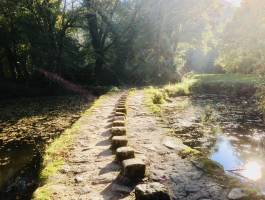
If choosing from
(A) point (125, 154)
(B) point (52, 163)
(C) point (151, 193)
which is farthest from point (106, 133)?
(C) point (151, 193)

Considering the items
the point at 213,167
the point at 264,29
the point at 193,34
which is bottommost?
the point at 213,167

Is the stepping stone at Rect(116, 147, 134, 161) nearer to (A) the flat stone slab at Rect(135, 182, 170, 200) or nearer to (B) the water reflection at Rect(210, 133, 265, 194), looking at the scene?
(A) the flat stone slab at Rect(135, 182, 170, 200)

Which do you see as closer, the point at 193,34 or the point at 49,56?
the point at 49,56

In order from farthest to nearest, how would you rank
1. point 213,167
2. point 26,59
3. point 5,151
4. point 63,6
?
point 26,59 → point 63,6 → point 5,151 → point 213,167

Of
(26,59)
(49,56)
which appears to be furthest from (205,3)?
(26,59)

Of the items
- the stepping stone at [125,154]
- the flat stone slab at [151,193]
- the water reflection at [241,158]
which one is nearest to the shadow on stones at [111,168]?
the stepping stone at [125,154]

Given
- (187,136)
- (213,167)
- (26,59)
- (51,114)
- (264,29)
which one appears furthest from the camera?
(26,59)

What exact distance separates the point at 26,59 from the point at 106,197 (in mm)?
24926

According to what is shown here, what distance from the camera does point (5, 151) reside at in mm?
8812

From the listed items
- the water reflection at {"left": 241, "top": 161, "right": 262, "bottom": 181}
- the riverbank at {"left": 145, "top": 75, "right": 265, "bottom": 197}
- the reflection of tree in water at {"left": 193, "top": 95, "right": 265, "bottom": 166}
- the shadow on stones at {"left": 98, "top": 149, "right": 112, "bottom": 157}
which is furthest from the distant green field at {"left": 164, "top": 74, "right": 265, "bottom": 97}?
the shadow on stones at {"left": 98, "top": 149, "right": 112, "bottom": 157}

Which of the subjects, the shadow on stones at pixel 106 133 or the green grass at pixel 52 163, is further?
the shadow on stones at pixel 106 133

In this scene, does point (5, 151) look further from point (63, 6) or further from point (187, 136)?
point (63, 6)

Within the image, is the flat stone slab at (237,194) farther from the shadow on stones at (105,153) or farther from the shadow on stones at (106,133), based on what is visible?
the shadow on stones at (106,133)

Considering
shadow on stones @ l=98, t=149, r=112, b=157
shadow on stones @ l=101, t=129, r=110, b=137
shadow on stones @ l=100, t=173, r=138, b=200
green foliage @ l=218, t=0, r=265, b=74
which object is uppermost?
green foliage @ l=218, t=0, r=265, b=74
